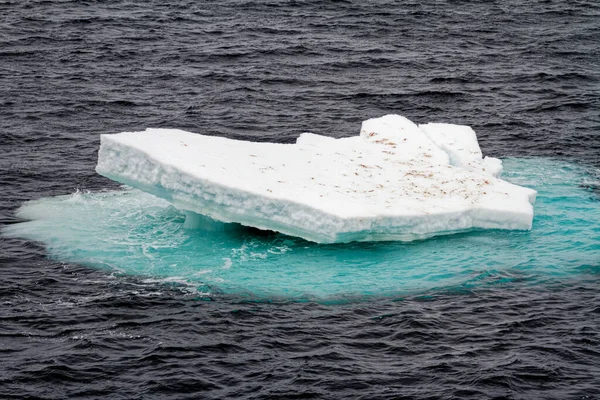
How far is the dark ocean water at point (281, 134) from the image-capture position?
16.4m

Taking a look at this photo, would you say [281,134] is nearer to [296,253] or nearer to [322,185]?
[322,185]

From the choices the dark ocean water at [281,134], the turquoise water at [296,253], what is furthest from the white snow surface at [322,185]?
the dark ocean water at [281,134]

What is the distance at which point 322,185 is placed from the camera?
22.5 meters

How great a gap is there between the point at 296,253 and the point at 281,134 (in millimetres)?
9308

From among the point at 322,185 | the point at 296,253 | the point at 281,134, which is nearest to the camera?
the point at 296,253

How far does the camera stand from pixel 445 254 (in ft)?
70.7

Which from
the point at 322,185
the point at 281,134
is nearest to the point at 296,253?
the point at 322,185

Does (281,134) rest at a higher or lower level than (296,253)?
higher

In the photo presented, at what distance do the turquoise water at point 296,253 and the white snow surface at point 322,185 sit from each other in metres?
0.61

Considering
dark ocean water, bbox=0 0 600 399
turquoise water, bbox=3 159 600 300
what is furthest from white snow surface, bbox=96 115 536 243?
A: dark ocean water, bbox=0 0 600 399

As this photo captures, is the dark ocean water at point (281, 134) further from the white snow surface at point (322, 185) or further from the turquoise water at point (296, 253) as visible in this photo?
the white snow surface at point (322, 185)

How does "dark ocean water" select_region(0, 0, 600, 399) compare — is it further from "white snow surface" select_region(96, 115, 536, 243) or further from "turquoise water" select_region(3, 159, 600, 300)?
"white snow surface" select_region(96, 115, 536, 243)

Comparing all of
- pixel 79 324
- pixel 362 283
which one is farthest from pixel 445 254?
pixel 79 324

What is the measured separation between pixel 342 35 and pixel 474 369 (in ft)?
83.8
